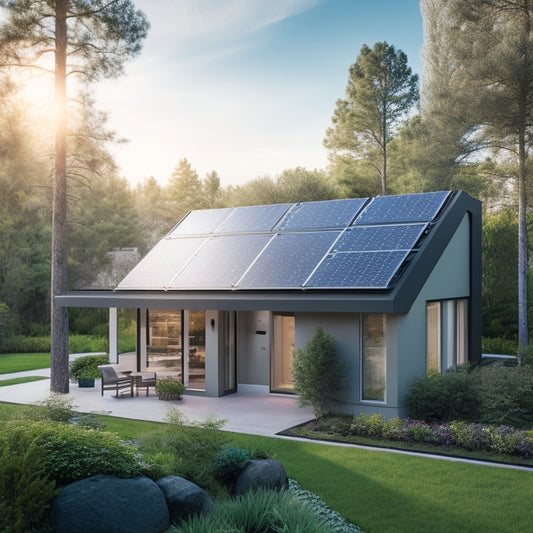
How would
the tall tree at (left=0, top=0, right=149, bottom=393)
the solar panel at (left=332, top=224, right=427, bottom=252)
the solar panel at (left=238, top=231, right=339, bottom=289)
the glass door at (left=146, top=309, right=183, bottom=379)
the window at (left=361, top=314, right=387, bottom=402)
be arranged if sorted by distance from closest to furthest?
the window at (left=361, top=314, right=387, bottom=402) → the solar panel at (left=332, top=224, right=427, bottom=252) → the solar panel at (left=238, top=231, right=339, bottom=289) → the tall tree at (left=0, top=0, right=149, bottom=393) → the glass door at (left=146, top=309, right=183, bottom=379)

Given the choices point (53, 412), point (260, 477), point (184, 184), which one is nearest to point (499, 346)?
point (260, 477)

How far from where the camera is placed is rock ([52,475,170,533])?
19.9ft

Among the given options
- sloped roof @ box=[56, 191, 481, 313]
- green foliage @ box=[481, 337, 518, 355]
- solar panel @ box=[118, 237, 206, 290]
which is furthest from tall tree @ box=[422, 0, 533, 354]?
solar panel @ box=[118, 237, 206, 290]

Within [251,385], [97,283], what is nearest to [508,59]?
[251,385]

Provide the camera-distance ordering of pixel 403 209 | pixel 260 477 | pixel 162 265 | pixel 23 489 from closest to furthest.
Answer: pixel 23 489 → pixel 260 477 → pixel 403 209 → pixel 162 265

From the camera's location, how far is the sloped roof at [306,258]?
12711 mm

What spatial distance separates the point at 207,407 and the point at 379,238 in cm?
561

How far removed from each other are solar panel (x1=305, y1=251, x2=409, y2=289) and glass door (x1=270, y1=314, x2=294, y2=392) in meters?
2.65

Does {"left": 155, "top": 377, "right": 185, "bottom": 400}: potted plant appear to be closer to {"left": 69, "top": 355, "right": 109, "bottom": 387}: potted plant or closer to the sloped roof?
the sloped roof

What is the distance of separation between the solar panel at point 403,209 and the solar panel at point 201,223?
15.6 feet

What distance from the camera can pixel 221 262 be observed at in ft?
51.8

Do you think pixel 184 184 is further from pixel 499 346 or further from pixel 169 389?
pixel 169 389

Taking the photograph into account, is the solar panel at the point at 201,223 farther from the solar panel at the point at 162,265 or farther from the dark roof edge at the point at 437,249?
the dark roof edge at the point at 437,249

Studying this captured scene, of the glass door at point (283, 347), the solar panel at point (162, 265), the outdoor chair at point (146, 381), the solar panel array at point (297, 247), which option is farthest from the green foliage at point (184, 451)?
the solar panel at point (162, 265)
